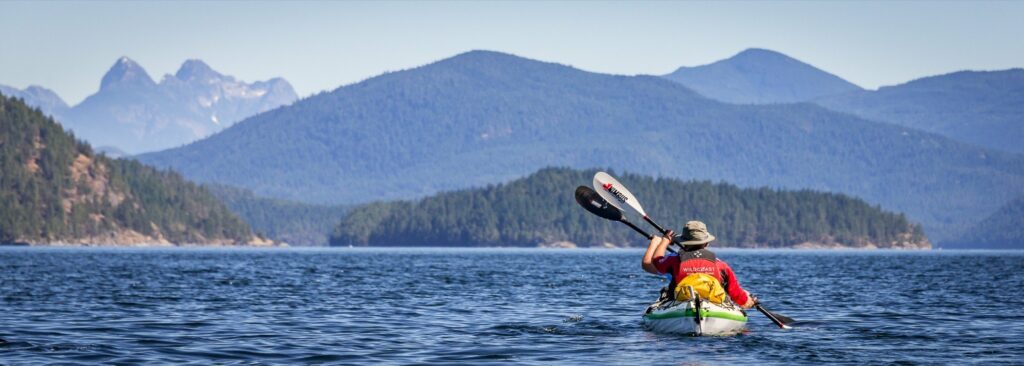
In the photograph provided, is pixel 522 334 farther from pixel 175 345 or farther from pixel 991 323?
pixel 991 323

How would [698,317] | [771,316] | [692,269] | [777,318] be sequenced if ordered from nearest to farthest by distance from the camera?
[698,317]
[692,269]
[771,316]
[777,318]

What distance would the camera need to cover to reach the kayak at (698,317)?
39.4 meters

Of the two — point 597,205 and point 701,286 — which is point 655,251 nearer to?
point 701,286

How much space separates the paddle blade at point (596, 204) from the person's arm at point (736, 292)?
15.6 feet

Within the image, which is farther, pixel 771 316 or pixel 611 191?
pixel 611 191

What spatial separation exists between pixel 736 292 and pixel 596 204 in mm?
6309

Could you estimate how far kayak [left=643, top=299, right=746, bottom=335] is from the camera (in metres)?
Result: 39.4

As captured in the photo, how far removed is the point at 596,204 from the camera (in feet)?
151

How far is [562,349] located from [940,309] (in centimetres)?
2308

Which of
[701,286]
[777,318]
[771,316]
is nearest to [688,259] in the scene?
[701,286]

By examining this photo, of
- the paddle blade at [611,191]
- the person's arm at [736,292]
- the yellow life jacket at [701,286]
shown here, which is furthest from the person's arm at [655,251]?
the paddle blade at [611,191]

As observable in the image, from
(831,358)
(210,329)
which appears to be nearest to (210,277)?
(210,329)

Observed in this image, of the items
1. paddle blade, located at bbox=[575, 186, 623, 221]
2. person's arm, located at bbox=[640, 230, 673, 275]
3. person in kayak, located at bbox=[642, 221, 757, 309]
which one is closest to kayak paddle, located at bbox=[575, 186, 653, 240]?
paddle blade, located at bbox=[575, 186, 623, 221]

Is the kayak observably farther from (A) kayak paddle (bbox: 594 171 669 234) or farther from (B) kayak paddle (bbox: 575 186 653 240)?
(A) kayak paddle (bbox: 594 171 669 234)
